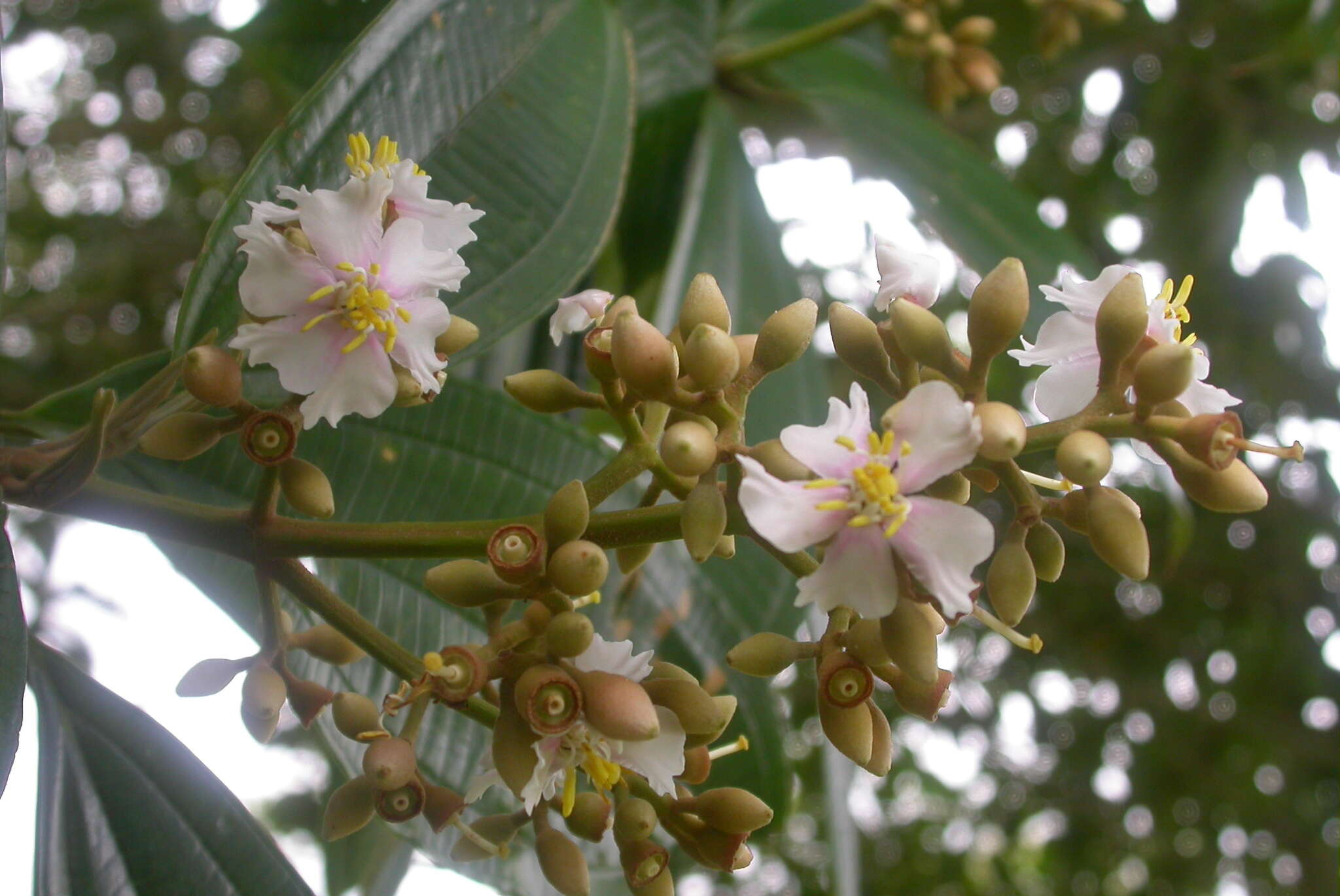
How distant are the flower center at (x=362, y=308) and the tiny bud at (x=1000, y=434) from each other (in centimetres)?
39

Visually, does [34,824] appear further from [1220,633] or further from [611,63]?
[1220,633]

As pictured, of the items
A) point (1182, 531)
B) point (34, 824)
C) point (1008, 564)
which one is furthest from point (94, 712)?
point (1182, 531)

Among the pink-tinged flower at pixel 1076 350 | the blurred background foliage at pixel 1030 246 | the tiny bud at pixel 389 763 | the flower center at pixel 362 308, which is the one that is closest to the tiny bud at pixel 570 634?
the tiny bud at pixel 389 763

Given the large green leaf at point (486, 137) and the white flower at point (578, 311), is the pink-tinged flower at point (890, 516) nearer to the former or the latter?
the white flower at point (578, 311)

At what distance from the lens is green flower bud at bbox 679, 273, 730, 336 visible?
80cm

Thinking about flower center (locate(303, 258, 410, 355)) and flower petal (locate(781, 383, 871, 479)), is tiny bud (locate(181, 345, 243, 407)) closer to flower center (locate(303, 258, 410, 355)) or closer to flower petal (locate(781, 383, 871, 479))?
flower center (locate(303, 258, 410, 355))

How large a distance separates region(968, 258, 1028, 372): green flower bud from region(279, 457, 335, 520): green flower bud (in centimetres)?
43

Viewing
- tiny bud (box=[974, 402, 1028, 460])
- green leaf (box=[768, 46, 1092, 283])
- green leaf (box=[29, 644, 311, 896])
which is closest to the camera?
tiny bud (box=[974, 402, 1028, 460])

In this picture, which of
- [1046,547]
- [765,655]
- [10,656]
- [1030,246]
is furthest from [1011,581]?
[1030,246]

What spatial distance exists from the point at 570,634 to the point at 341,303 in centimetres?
28

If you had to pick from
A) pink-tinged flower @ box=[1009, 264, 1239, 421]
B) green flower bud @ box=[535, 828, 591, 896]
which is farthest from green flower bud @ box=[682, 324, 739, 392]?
green flower bud @ box=[535, 828, 591, 896]

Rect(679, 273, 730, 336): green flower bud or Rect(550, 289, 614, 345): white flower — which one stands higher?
Rect(679, 273, 730, 336): green flower bud

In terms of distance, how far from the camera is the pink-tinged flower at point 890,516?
2.17 ft

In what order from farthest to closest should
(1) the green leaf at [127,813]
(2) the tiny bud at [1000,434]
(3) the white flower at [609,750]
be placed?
(1) the green leaf at [127,813] < (3) the white flower at [609,750] < (2) the tiny bud at [1000,434]
